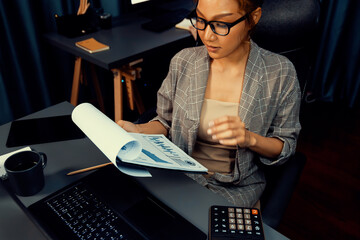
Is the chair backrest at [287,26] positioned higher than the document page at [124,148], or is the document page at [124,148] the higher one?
the chair backrest at [287,26]

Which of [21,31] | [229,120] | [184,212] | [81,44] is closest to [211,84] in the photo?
[229,120]

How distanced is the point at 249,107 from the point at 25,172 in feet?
2.13

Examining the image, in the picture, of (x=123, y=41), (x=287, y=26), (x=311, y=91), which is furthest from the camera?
(x=311, y=91)

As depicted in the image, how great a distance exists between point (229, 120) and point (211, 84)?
31 cm

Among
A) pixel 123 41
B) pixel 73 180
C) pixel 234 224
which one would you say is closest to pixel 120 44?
pixel 123 41

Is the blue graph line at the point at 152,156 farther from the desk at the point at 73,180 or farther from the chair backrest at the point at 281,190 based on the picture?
the chair backrest at the point at 281,190

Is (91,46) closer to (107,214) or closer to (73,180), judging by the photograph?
(73,180)

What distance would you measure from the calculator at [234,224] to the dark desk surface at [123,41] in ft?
3.02

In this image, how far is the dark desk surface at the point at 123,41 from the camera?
1444 mm

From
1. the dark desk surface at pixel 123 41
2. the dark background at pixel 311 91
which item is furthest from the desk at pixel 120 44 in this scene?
the dark background at pixel 311 91

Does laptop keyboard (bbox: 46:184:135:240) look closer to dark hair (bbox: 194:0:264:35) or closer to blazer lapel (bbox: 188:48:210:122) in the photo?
blazer lapel (bbox: 188:48:210:122)

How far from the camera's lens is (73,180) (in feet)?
2.64

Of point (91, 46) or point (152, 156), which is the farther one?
point (91, 46)

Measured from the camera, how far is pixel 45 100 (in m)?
1.94
